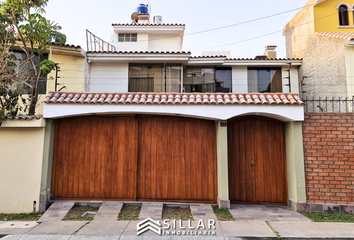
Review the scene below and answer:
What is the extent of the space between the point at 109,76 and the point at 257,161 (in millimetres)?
7928

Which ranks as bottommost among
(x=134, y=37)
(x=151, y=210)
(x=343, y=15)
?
(x=151, y=210)

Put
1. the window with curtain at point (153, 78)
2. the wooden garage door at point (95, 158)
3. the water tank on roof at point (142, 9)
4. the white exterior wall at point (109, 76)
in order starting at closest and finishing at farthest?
the wooden garage door at point (95, 158) < the white exterior wall at point (109, 76) < the window with curtain at point (153, 78) < the water tank on roof at point (142, 9)

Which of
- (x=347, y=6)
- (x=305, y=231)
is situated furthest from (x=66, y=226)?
(x=347, y=6)

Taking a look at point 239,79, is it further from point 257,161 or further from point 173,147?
point 173,147

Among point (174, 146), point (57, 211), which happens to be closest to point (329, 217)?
point (174, 146)

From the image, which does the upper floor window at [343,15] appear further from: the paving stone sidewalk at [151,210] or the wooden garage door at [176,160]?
the paving stone sidewalk at [151,210]

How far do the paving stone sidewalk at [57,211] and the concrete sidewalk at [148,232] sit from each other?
10.3 inches

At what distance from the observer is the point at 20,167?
5.96 m

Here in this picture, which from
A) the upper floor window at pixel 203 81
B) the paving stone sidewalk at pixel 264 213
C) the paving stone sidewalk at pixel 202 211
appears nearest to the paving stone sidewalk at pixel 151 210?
the paving stone sidewalk at pixel 202 211

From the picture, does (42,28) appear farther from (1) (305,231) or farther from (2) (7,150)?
(1) (305,231)

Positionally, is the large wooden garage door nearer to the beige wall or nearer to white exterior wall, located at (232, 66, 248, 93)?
the beige wall

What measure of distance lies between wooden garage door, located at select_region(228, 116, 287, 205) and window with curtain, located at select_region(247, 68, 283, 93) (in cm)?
507

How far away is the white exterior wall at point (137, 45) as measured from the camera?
564 inches

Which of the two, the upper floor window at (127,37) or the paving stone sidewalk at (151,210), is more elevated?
the upper floor window at (127,37)
